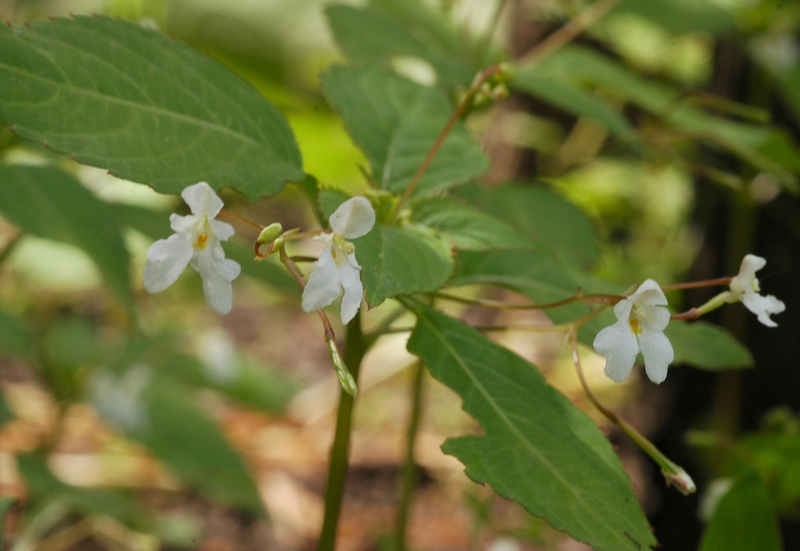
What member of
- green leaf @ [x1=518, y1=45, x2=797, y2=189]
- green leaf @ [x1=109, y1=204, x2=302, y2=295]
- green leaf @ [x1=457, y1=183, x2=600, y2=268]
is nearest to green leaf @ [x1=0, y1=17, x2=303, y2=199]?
green leaf @ [x1=109, y1=204, x2=302, y2=295]

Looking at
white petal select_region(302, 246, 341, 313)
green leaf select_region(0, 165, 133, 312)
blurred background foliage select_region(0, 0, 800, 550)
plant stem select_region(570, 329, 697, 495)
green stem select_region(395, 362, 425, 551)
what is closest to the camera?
white petal select_region(302, 246, 341, 313)

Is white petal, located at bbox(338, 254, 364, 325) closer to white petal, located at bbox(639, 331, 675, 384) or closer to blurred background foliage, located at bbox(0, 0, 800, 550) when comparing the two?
white petal, located at bbox(639, 331, 675, 384)

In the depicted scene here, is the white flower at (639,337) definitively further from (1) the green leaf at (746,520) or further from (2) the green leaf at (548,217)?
(2) the green leaf at (548,217)

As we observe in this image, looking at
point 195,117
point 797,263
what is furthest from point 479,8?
point 195,117

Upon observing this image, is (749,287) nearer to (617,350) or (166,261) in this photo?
(617,350)

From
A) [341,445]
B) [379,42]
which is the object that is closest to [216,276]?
[341,445]

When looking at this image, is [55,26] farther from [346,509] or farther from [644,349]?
[346,509]

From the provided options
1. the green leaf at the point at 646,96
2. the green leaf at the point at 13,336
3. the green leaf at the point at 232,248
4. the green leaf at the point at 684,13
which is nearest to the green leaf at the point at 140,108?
the green leaf at the point at 232,248
